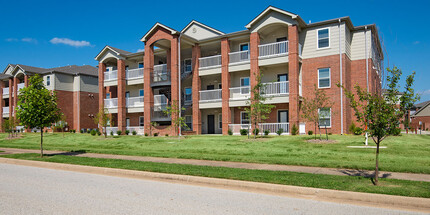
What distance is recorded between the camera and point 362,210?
20.2 feet

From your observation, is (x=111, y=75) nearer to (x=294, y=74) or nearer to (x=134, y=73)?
(x=134, y=73)

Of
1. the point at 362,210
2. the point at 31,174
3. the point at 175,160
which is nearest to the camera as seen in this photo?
the point at 362,210

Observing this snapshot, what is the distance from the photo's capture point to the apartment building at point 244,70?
2512cm

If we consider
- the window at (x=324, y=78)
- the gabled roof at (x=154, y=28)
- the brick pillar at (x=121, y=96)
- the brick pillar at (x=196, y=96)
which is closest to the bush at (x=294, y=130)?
the window at (x=324, y=78)

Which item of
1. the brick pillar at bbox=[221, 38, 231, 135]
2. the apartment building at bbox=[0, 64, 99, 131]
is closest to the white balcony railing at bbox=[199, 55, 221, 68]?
the brick pillar at bbox=[221, 38, 231, 135]

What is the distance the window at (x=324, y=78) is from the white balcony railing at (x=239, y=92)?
592 cm

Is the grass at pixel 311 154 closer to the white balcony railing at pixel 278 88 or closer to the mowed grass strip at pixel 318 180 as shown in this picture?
the mowed grass strip at pixel 318 180

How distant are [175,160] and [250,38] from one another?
1622 cm

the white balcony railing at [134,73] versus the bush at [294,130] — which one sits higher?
the white balcony railing at [134,73]

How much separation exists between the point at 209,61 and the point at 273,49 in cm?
637

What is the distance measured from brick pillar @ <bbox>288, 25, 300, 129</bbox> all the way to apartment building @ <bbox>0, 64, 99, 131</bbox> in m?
29.2

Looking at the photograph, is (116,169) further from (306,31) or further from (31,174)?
(306,31)

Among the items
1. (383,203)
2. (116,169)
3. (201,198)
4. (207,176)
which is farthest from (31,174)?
(383,203)

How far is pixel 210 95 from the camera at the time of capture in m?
29.9
